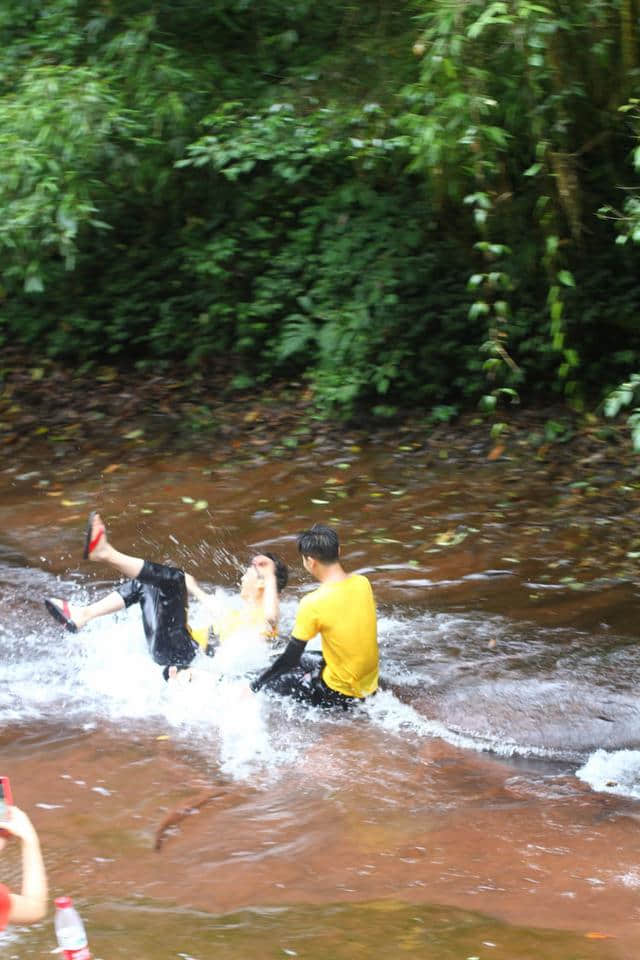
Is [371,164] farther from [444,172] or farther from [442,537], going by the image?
[442,537]

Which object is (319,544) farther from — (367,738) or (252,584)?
(367,738)

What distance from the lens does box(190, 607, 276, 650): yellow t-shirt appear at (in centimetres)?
733

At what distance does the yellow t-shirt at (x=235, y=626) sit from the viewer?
24.1 feet

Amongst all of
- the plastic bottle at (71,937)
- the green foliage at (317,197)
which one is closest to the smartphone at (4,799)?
the plastic bottle at (71,937)

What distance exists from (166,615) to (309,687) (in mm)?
1148

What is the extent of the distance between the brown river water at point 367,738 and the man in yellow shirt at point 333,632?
176 mm

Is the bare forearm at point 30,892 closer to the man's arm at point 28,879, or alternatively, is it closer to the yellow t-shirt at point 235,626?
the man's arm at point 28,879

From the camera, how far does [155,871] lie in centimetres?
521

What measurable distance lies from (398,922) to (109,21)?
9.06 meters

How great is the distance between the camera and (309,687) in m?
6.88

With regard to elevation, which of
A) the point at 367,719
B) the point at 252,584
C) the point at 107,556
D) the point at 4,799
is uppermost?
the point at 4,799

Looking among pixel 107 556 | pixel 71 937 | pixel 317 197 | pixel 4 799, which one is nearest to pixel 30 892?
pixel 71 937

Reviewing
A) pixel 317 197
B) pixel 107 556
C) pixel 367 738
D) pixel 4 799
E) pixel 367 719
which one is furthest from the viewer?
pixel 317 197

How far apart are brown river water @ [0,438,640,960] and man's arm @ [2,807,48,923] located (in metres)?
0.79
